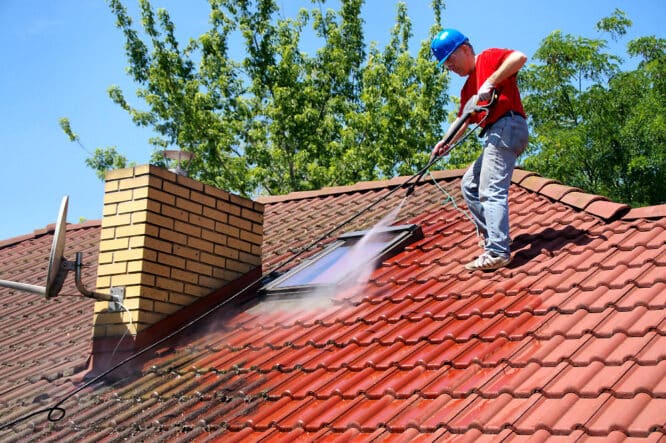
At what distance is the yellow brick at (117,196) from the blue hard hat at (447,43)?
2739 mm

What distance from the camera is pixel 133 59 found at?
26.8 m

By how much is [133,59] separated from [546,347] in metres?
24.5

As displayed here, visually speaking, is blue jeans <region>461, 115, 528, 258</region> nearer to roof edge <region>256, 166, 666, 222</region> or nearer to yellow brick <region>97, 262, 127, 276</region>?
roof edge <region>256, 166, 666, 222</region>

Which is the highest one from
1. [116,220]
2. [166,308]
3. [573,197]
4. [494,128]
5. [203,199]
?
[494,128]

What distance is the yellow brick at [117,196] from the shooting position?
6559 mm

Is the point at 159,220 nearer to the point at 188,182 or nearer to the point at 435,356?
the point at 188,182

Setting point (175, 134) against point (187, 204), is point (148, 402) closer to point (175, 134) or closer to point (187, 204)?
point (187, 204)

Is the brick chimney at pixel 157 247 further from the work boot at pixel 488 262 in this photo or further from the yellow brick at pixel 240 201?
the work boot at pixel 488 262

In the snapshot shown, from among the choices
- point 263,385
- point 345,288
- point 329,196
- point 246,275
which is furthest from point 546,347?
point 329,196

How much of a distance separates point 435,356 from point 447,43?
2.48m

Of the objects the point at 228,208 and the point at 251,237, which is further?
the point at 251,237

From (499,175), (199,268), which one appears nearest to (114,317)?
(199,268)

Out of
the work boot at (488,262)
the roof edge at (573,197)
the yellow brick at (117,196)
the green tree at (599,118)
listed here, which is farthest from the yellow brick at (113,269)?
the green tree at (599,118)

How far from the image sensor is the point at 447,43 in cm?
595
